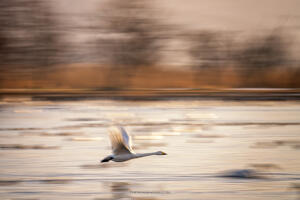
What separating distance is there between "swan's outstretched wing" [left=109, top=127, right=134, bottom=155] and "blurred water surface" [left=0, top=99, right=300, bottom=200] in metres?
0.33

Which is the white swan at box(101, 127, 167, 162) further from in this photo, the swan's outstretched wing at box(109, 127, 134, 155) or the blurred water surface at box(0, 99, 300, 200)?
the blurred water surface at box(0, 99, 300, 200)

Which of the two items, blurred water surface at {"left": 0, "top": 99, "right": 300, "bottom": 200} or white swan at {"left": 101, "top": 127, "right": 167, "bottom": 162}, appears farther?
white swan at {"left": 101, "top": 127, "right": 167, "bottom": 162}

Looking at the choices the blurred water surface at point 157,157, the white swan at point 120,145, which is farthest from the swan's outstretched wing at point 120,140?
the blurred water surface at point 157,157

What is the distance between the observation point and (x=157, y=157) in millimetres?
8047

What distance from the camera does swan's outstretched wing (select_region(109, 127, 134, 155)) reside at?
6.50 metres

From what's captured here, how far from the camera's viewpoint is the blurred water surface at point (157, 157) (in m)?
5.88

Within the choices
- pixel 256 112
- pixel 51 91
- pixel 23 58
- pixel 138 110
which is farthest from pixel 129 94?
pixel 256 112

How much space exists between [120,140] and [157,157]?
1.62 meters

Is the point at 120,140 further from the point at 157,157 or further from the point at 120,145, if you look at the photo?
the point at 157,157

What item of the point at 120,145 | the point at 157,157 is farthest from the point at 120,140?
the point at 157,157

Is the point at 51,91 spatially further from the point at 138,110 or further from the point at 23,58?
the point at 138,110

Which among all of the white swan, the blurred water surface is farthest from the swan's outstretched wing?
the blurred water surface

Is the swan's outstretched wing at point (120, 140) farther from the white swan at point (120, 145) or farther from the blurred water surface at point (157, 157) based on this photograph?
the blurred water surface at point (157, 157)

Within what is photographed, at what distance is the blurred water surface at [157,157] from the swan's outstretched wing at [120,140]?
1.08ft
